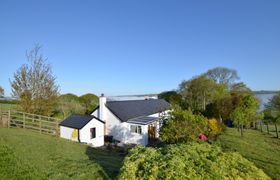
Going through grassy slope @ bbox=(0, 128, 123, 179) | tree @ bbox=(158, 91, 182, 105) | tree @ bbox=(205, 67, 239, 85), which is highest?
tree @ bbox=(205, 67, 239, 85)

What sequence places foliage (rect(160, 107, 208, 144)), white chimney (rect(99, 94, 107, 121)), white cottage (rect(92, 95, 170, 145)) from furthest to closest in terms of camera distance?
1. white chimney (rect(99, 94, 107, 121))
2. white cottage (rect(92, 95, 170, 145))
3. foliage (rect(160, 107, 208, 144))

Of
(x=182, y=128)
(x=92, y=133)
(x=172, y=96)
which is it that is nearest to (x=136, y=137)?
(x=92, y=133)

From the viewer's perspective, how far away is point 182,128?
11250 mm

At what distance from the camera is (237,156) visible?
481 centimetres

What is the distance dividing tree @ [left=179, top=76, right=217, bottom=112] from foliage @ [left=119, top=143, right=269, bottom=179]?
1089 inches

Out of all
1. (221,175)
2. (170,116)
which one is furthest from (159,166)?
(170,116)

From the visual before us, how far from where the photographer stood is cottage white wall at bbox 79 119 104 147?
18875 mm

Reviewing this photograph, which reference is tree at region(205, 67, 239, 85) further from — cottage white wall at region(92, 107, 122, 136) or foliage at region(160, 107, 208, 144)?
foliage at region(160, 107, 208, 144)

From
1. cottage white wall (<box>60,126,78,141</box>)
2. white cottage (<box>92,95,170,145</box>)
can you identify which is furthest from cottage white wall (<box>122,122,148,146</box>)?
cottage white wall (<box>60,126,78,141</box>)

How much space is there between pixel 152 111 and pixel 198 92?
10701 mm

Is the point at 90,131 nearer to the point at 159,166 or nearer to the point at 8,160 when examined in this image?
the point at 8,160

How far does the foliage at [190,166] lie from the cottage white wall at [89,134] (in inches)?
587

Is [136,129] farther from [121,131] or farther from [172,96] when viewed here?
[172,96]

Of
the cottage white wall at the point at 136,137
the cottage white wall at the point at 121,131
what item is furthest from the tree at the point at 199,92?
the cottage white wall at the point at 121,131
